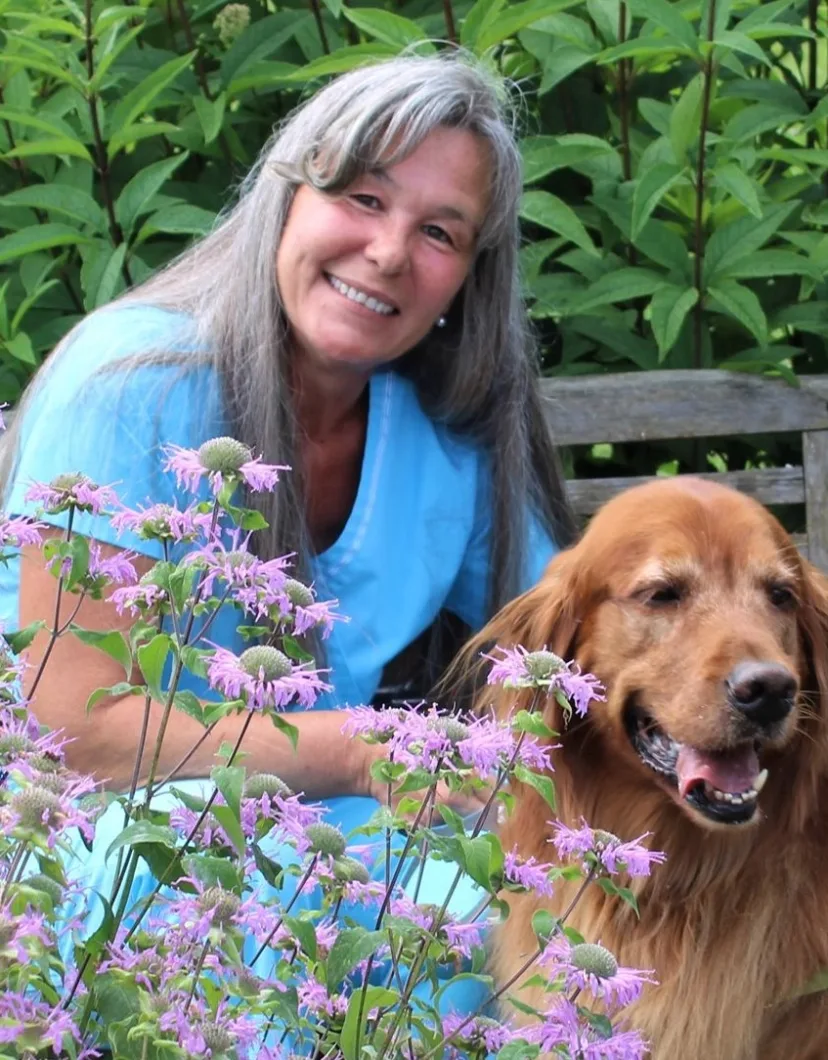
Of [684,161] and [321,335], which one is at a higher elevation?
[684,161]

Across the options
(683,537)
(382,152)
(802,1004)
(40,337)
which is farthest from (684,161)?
(802,1004)

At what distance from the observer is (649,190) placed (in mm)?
2750

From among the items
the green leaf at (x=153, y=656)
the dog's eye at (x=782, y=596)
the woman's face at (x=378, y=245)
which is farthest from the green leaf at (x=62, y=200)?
the green leaf at (x=153, y=656)

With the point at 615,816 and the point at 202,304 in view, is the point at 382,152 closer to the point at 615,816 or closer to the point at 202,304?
the point at 202,304

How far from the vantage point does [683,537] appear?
227 cm

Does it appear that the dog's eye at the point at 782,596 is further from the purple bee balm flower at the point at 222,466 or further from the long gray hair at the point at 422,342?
the purple bee balm flower at the point at 222,466

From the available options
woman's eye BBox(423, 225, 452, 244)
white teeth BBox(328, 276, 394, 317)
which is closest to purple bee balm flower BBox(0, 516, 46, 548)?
white teeth BBox(328, 276, 394, 317)

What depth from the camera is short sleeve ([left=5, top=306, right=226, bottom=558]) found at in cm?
239

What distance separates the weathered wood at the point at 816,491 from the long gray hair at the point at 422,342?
1.86 feet

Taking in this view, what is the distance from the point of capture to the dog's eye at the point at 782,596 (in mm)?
2299

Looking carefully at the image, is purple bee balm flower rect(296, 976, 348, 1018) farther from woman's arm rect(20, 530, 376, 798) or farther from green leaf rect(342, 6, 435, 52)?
green leaf rect(342, 6, 435, 52)

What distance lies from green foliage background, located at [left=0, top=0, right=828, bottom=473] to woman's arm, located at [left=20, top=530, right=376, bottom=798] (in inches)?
31.0

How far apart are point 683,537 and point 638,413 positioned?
0.84 m

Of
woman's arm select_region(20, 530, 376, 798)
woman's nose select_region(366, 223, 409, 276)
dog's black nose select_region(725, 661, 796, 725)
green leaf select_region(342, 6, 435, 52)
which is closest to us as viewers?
dog's black nose select_region(725, 661, 796, 725)
